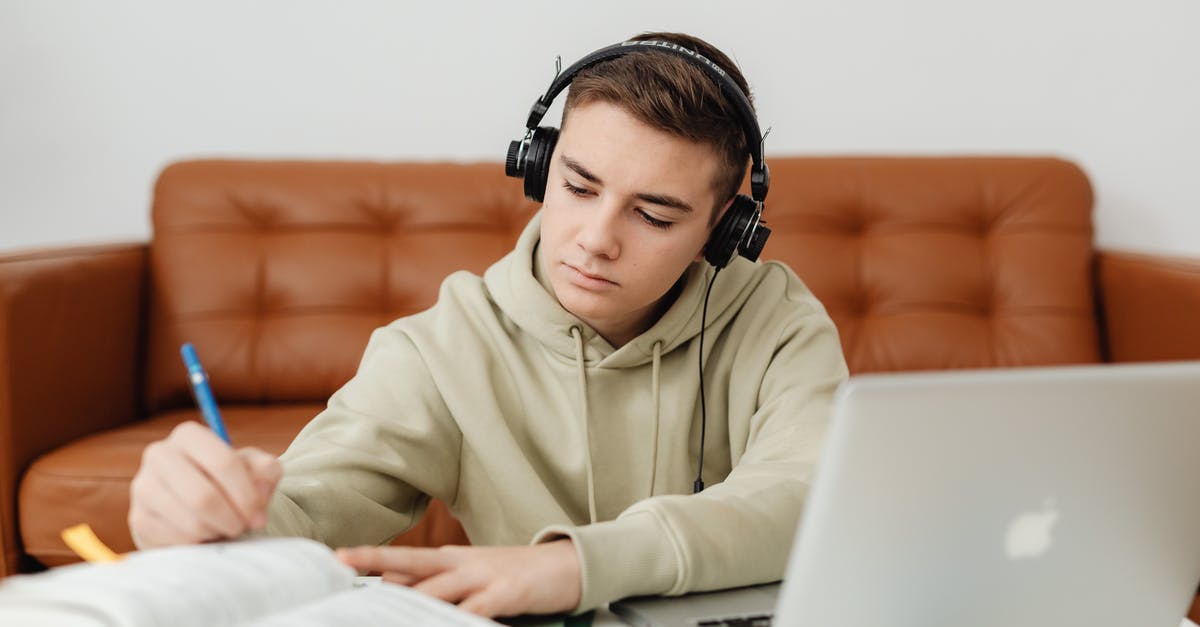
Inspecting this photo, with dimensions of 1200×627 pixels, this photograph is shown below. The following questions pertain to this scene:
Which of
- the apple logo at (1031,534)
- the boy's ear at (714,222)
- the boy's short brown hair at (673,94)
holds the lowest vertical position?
the apple logo at (1031,534)

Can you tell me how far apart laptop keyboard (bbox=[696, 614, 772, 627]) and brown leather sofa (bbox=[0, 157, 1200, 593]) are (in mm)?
1467

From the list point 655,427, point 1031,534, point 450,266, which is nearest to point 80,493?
point 450,266

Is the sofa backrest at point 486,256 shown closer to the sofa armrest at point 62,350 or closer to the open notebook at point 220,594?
the sofa armrest at point 62,350

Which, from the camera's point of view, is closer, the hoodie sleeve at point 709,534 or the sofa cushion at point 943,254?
the hoodie sleeve at point 709,534

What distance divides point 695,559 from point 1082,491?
284mm

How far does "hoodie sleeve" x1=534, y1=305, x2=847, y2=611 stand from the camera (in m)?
0.73

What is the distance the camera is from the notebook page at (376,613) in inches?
22.5

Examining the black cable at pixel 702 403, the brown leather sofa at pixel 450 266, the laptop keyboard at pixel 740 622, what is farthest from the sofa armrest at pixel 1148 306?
the laptop keyboard at pixel 740 622

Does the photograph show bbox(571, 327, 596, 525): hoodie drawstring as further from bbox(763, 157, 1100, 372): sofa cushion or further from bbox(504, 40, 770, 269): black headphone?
bbox(763, 157, 1100, 372): sofa cushion

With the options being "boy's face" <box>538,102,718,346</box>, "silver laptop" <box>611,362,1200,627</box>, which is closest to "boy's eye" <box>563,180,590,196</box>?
"boy's face" <box>538,102,718,346</box>

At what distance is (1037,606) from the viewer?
61cm

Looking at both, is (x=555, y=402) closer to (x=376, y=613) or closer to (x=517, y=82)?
(x=376, y=613)

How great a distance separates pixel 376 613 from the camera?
0.59 m

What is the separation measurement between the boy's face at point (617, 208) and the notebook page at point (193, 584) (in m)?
0.52
